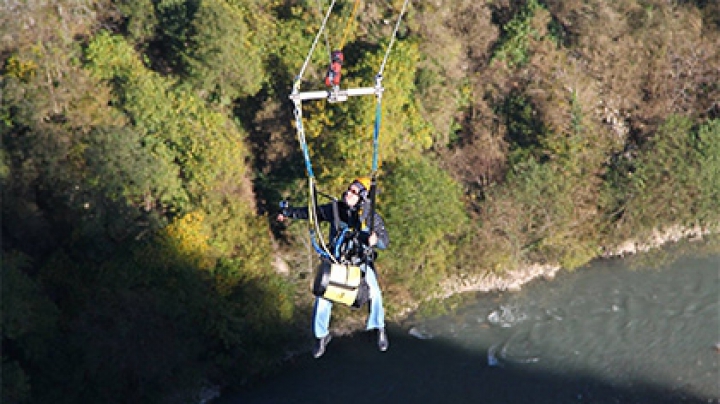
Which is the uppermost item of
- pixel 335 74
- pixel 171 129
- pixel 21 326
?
pixel 335 74

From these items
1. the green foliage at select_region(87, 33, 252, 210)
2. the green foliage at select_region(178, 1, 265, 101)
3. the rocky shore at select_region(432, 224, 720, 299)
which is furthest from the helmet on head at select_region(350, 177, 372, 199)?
the rocky shore at select_region(432, 224, 720, 299)

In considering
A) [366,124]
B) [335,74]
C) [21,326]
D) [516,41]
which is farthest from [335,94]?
[516,41]

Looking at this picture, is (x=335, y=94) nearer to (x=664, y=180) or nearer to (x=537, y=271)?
(x=537, y=271)

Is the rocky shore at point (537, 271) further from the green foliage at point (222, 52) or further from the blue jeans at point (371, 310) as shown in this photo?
the blue jeans at point (371, 310)

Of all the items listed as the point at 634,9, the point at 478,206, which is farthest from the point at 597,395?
the point at 634,9

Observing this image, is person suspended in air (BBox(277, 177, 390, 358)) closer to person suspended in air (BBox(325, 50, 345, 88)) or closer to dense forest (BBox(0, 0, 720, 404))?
person suspended in air (BBox(325, 50, 345, 88))

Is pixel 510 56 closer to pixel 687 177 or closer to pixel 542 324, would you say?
pixel 687 177
